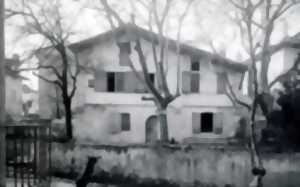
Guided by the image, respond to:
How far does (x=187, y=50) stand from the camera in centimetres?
398

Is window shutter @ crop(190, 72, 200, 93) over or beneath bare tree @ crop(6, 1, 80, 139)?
beneath

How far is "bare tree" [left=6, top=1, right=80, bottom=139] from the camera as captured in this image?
3.63 metres

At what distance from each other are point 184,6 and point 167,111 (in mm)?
1229

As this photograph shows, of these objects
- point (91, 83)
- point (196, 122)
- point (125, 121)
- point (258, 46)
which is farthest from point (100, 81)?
point (258, 46)

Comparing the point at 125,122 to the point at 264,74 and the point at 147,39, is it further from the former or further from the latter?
the point at 264,74

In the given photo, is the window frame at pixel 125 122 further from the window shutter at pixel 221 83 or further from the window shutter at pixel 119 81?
the window shutter at pixel 221 83

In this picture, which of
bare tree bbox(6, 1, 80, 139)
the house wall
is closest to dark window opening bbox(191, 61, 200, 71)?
→ bare tree bbox(6, 1, 80, 139)

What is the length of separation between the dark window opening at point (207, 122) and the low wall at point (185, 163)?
0.36 meters

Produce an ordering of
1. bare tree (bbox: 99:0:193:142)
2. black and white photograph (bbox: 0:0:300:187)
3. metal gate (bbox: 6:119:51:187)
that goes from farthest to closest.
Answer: bare tree (bbox: 99:0:193:142), black and white photograph (bbox: 0:0:300:187), metal gate (bbox: 6:119:51:187)

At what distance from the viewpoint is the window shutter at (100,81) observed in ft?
12.6

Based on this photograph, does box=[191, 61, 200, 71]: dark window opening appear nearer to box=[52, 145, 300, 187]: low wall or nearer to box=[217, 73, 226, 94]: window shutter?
box=[217, 73, 226, 94]: window shutter

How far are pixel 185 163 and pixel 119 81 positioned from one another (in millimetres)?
1312

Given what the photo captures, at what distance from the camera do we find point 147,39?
13.1 feet

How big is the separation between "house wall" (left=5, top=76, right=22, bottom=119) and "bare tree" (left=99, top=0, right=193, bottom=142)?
123 centimetres
